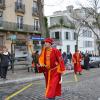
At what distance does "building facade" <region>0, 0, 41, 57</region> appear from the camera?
161ft

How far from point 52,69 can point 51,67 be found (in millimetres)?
61

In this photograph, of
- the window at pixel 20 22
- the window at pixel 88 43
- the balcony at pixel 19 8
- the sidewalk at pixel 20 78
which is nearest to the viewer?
the sidewalk at pixel 20 78

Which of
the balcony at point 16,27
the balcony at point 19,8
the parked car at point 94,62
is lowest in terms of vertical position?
the parked car at point 94,62

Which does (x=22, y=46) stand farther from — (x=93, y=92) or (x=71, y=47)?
(x=93, y=92)

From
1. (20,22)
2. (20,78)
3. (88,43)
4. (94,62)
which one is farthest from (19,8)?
(88,43)

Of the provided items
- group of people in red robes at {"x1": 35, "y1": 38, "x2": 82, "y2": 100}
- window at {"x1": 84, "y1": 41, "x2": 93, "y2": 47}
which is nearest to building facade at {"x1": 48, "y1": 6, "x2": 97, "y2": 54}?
window at {"x1": 84, "y1": 41, "x2": 93, "y2": 47}

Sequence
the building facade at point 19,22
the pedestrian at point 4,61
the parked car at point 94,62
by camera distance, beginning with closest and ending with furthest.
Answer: the pedestrian at point 4,61 < the parked car at point 94,62 < the building facade at point 19,22

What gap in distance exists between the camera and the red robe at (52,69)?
9.50 meters

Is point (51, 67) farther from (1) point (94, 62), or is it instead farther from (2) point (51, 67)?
(1) point (94, 62)

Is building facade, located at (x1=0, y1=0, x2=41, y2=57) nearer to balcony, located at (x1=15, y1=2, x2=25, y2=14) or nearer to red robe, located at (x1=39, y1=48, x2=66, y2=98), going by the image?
balcony, located at (x1=15, y1=2, x2=25, y2=14)

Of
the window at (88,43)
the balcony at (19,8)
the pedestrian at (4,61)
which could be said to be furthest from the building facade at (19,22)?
the window at (88,43)

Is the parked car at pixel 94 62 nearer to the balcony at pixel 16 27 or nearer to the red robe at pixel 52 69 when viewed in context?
the balcony at pixel 16 27

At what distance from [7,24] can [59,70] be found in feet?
133

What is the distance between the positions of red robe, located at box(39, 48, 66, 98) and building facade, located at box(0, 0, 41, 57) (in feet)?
121
